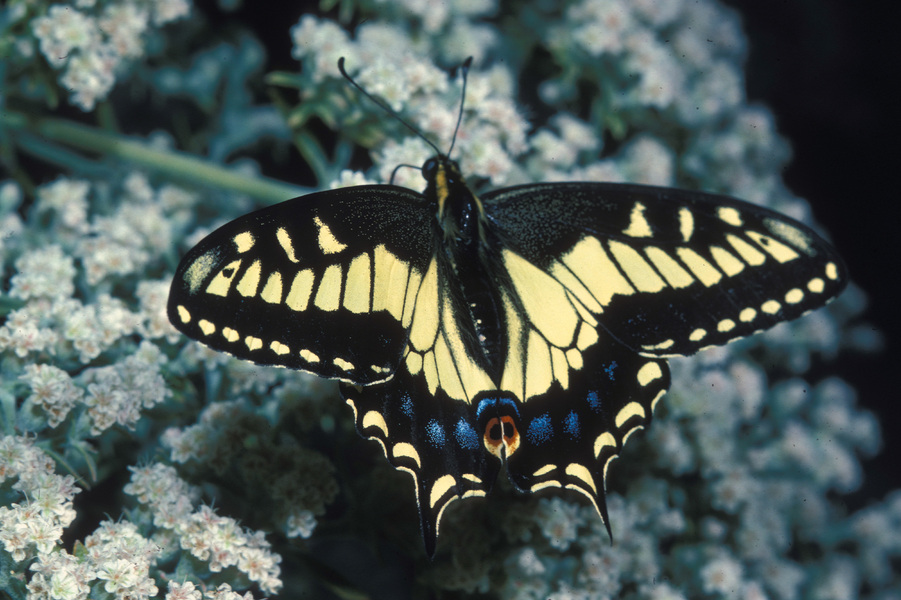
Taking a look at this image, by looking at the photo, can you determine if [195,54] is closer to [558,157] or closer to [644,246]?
[558,157]

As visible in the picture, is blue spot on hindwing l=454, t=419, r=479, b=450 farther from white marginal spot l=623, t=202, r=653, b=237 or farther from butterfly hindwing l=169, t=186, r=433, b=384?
white marginal spot l=623, t=202, r=653, b=237

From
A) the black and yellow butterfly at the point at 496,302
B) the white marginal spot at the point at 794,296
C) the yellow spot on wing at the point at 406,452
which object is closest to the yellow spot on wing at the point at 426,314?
the black and yellow butterfly at the point at 496,302

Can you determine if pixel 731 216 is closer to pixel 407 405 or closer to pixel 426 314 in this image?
pixel 426 314

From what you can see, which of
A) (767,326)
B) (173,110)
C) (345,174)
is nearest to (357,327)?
(345,174)

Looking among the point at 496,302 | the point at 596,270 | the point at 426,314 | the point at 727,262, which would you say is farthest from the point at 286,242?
the point at 727,262

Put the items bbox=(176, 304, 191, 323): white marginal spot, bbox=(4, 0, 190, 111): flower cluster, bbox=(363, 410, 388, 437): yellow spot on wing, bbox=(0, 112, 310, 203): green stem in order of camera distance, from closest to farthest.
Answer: bbox=(176, 304, 191, 323): white marginal spot < bbox=(363, 410, 388, 437): yellow spot on wing < bbox=(4, 0, 190, 111): flower cluster < bbox=(0, 112, 310, 203): green stem

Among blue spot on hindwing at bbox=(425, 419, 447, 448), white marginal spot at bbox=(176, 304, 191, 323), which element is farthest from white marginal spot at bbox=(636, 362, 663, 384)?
white marginal spot at bbox=(176, 304, 191, 323)
